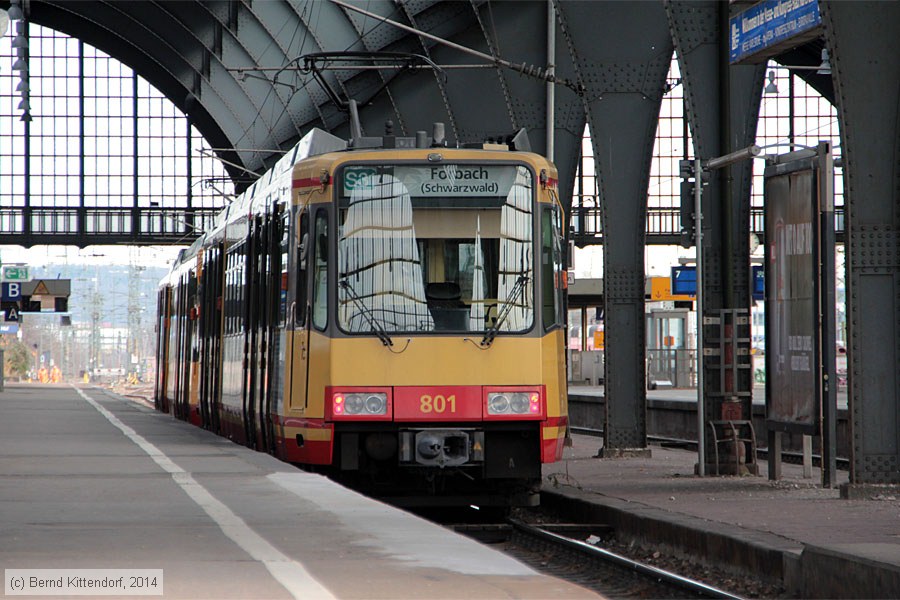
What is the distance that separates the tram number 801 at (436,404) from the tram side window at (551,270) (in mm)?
1118

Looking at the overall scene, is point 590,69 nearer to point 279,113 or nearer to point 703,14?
point 703,14

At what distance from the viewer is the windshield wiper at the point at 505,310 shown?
14203mm

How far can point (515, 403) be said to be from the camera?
14211 millimetres

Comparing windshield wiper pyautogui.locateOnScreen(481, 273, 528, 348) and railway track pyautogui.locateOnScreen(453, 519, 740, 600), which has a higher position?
windshield wiper pyautogui.locateOnScreen(481, 273, 528, 348)

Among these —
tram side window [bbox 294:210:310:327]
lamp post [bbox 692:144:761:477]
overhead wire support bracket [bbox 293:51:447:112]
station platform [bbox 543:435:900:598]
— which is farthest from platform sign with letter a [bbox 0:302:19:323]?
tram side window [bbox 294:210:310:327]

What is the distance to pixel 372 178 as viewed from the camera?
1464 centimetres

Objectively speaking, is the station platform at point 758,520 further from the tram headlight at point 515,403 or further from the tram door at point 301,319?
the tram door at point 301,319

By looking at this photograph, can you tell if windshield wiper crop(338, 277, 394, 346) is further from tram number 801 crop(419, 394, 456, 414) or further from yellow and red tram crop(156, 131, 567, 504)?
tram number 801 crop(419, 394, 456, 414)

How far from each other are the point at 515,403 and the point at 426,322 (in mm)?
1065

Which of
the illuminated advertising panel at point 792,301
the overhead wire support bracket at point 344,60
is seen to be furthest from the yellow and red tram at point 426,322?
the overhead wire support bracket at point 344,60

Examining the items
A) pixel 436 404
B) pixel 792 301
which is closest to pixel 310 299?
pixel 436 404

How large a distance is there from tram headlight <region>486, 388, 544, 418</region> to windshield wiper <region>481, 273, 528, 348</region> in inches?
18.2

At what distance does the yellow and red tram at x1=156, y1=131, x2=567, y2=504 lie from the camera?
46.4 feet

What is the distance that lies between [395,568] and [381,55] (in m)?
13.2
